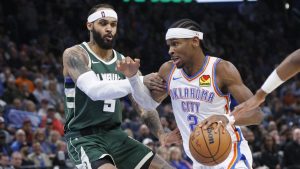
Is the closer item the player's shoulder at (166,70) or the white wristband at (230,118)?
the white wristband at (230,118)

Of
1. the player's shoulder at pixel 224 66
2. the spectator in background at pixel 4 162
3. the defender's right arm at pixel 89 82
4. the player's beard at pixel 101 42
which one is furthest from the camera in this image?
the spectator in background at pixel 4 162

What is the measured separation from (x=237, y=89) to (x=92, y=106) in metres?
1.53

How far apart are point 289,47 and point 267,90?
18.4 metres

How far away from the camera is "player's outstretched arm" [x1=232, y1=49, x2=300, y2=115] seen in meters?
5.14

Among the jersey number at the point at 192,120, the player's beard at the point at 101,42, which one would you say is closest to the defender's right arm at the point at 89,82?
the player's beard at the point at 101,42

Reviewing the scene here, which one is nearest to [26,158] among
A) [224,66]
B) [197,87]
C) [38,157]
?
[38,157]

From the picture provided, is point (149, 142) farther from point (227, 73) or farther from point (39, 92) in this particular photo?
point (227, 73)

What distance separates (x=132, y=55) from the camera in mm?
18641

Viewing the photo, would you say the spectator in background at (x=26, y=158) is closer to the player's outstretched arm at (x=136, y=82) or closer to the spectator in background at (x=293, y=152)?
the player's outstretched arm at (x=136, y=82)

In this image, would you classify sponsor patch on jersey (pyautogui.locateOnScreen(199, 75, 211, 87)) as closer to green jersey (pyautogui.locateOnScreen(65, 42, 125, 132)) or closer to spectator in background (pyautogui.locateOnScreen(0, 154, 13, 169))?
green jersey (pyautogui.locateOnScreen(65, 42, 125, 132))

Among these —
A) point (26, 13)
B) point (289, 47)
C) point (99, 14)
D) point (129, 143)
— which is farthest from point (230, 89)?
point (289, 47)

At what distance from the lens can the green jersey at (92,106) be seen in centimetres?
672

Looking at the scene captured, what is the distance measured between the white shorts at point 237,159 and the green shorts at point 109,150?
3.14ft

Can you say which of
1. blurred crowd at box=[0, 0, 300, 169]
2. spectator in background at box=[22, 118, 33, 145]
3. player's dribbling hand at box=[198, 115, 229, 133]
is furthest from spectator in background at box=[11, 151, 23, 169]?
player's dribbling hand at box=[198, 115, 229, 133]
